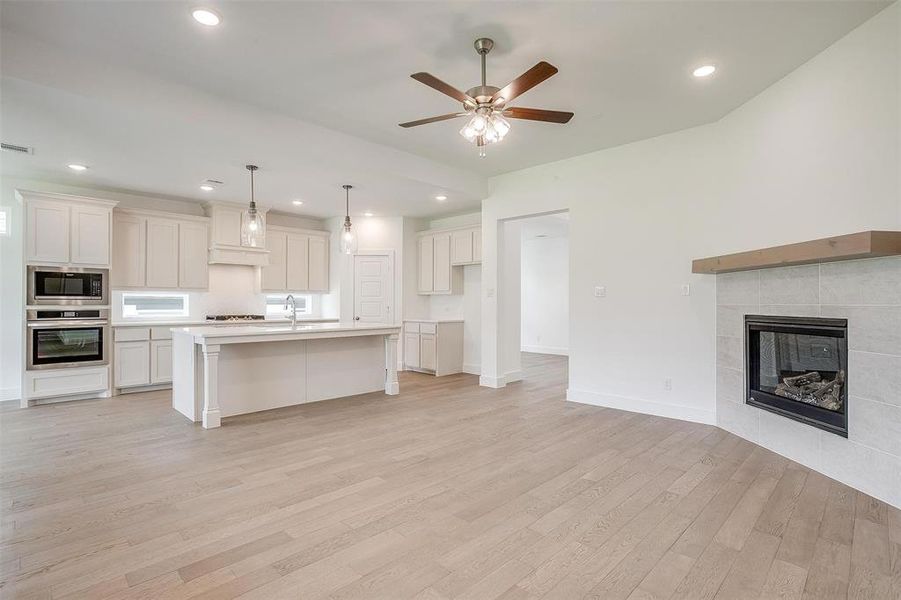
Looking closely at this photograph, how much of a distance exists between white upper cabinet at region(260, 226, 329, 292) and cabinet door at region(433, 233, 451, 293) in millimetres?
2085

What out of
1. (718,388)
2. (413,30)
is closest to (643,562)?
(718,388)

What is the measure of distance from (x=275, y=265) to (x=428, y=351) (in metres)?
2.96

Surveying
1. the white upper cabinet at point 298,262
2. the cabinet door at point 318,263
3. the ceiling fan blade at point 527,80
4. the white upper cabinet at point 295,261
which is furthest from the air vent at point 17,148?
the ceiling fan blade at point 527,80

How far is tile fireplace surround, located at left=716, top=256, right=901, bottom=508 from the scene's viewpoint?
261 cm

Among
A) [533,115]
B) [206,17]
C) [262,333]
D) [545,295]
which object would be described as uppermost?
[206,17]

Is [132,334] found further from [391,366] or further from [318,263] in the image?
[391,366]

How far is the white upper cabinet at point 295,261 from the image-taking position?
23.8 ft

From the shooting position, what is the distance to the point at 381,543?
2160mm

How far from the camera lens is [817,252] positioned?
279cm

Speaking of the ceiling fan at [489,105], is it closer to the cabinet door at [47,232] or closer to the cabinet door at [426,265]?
the cabinet door at [426,265]

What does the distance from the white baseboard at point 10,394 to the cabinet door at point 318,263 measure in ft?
12.9

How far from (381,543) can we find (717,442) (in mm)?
3029

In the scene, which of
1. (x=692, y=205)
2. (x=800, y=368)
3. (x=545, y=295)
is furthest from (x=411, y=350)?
(x=800, y=368)

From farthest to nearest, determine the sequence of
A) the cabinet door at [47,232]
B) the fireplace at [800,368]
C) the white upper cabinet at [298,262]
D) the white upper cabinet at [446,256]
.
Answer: the white upper cabinet at [298,262] → the white upper cabinet at [446,256] → the cabinet door at [47,232] → the fireplace at [800,368]
